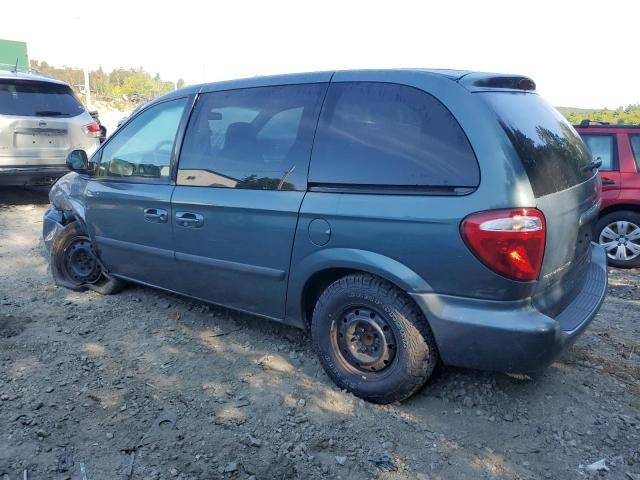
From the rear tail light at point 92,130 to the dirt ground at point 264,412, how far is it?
481 centimetres

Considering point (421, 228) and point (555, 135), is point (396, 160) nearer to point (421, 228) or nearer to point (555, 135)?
point (421, 228)

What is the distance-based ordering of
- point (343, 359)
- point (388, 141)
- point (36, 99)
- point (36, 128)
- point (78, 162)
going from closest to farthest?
point (388, 141)
point (343, 359)
point (78, 162)
point (36, 128)
point (36, 99)

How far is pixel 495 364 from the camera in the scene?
2533 millimetres

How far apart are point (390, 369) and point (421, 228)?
822 millimetres

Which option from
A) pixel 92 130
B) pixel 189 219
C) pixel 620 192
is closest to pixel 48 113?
pixel 92 130

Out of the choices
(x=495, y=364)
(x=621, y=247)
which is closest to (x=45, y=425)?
(x=495, y=364)

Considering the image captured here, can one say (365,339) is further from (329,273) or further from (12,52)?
(12,52)

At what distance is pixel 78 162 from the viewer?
4.22 metres

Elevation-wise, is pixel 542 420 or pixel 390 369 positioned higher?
pixel 390 369

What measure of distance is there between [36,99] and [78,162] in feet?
13.7

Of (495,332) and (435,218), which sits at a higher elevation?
(435,218)

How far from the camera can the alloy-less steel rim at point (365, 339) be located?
277cm

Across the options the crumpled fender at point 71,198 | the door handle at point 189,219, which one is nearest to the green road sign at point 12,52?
the crumpled fender at point 71,198

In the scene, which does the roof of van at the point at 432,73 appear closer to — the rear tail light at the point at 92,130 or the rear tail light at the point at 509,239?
the rear tail light at the point at 509,239
